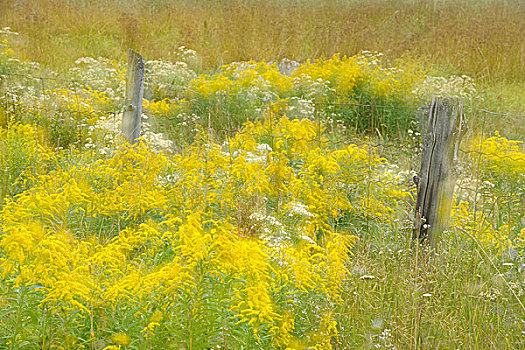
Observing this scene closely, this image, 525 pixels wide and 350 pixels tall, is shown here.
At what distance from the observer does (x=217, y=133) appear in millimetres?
7852

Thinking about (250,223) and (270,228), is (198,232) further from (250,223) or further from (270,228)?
(250,223)

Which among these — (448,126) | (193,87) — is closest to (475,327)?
(448,126)

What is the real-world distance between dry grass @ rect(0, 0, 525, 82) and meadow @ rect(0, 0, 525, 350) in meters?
1.54

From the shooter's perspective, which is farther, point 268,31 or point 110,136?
point 268,31

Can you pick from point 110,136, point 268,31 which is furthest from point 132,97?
point 268,31

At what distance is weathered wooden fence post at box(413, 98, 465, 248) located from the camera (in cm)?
418

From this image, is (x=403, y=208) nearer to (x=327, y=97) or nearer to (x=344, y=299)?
(x=344, y=299)

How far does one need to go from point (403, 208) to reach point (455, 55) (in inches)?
328

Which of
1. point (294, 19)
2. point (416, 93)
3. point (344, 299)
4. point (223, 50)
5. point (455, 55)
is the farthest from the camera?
point (294, 19)

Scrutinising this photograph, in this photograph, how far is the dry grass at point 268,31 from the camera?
39.7 ft

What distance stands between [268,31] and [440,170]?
10499 millimetres

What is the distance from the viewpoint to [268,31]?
13969 millimetres

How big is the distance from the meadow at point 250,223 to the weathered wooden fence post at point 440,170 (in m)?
0.12

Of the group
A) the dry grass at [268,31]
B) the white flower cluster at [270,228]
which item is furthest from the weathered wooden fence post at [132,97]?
the dry grass at [268,31]
